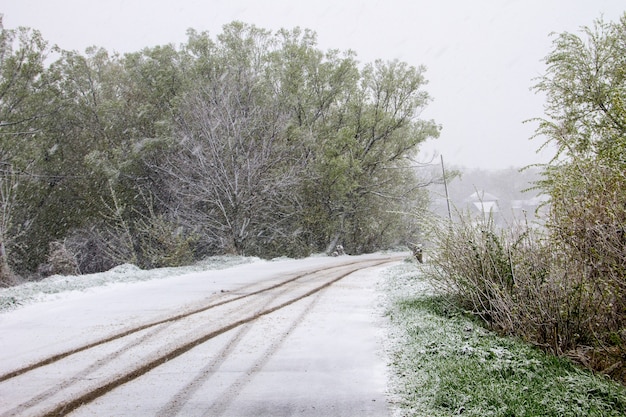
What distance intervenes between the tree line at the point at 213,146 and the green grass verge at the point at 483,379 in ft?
57.6

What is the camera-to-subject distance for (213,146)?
75.5 ft

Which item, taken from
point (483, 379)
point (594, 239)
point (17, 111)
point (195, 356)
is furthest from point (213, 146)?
point (483, 379)

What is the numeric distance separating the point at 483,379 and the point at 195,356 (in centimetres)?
328

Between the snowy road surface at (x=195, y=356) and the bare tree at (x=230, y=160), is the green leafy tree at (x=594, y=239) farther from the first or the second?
the bare tree at (x=230, y=160)

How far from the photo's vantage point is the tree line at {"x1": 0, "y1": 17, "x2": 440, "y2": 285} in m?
24.4

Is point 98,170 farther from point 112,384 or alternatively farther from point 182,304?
point 112,384

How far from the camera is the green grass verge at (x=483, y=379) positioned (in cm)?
393

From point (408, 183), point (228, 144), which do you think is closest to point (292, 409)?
point (228, 144)

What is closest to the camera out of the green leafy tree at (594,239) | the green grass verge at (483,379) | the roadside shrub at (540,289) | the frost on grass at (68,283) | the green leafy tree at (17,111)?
the green grass verge at (483,379)

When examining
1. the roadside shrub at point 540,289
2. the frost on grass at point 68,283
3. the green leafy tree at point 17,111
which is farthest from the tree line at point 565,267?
the green leafy tree at point 17,111

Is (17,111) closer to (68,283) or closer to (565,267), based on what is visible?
(68,283)

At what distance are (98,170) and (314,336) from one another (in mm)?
25499

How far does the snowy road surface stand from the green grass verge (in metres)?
Answer: 0.35

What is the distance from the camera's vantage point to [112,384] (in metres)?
4.74
